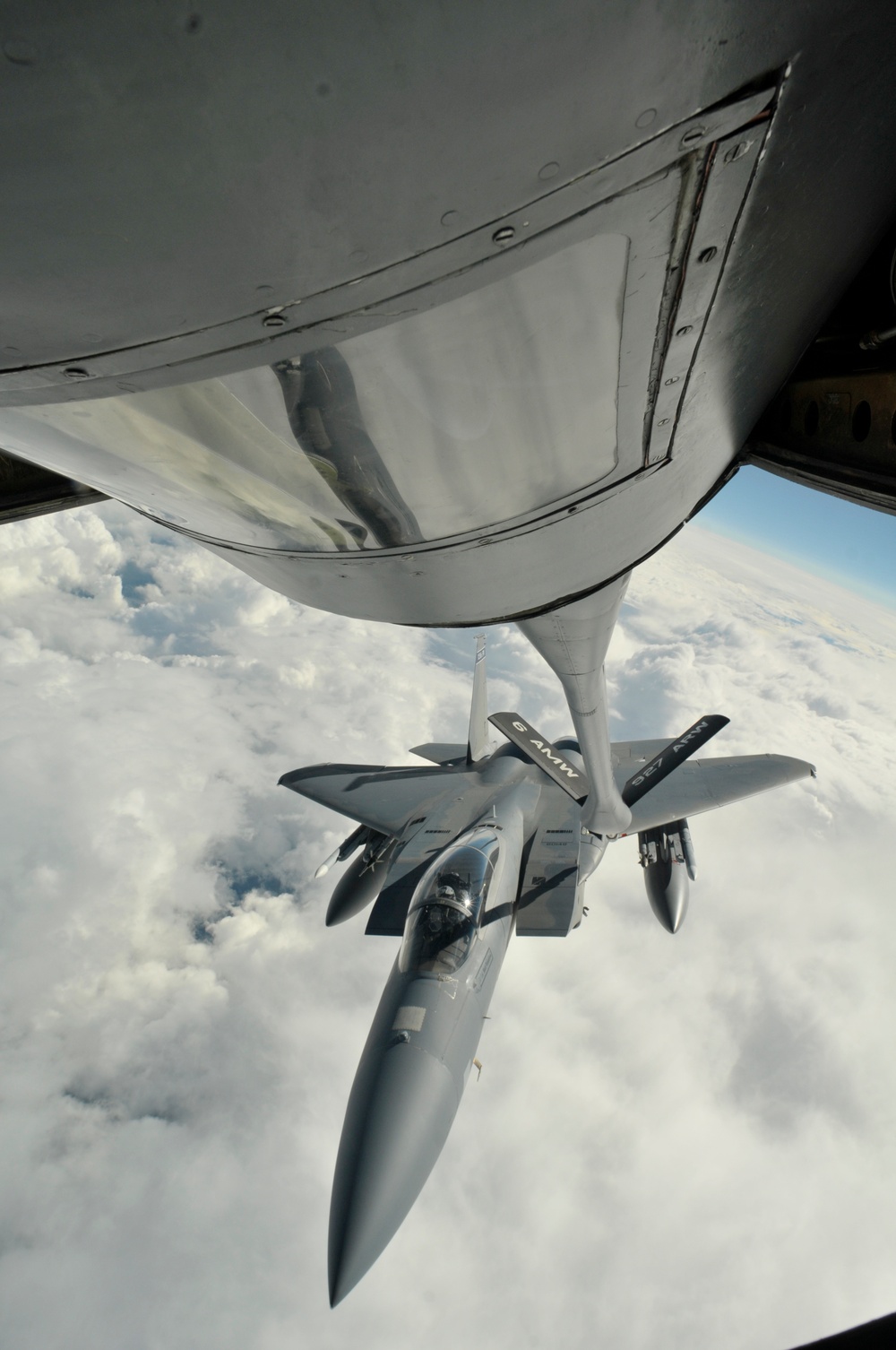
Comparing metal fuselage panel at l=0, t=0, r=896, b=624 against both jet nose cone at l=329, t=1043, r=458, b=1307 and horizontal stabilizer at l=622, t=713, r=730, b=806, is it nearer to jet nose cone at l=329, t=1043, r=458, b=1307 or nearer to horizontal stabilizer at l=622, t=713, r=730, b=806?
jet nose cone at l=329, t=1043, r=458, b=1307

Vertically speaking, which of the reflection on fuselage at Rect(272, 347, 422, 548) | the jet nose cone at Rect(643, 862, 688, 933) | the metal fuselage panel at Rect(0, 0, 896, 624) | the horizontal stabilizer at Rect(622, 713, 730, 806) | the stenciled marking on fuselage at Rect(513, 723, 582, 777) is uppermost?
the metal fuselage panel at Rect(0, 0, 896, 624)

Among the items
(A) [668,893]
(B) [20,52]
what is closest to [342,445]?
(B) [20,52]

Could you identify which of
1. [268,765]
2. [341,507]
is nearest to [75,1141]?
[268,765]

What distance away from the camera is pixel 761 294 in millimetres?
1500

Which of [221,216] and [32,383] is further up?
[221,216]

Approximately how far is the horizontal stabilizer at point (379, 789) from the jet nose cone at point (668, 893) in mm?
4756

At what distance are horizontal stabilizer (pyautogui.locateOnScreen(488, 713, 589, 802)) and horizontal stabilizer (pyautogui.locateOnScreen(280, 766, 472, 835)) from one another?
6.77m

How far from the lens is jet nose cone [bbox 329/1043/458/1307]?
7338 mm

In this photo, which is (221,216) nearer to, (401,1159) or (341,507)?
(341,507)

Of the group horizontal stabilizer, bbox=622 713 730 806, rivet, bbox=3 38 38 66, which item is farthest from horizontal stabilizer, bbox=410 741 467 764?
rivet, bbox=3 38 38 66

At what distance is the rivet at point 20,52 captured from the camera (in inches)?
23.5

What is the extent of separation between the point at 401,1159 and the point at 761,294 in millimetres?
9251

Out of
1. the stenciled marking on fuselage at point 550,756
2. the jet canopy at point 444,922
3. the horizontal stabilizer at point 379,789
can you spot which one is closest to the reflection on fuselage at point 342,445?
the stenciled marking on fuselage at point 550,756

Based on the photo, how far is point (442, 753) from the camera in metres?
19.1
